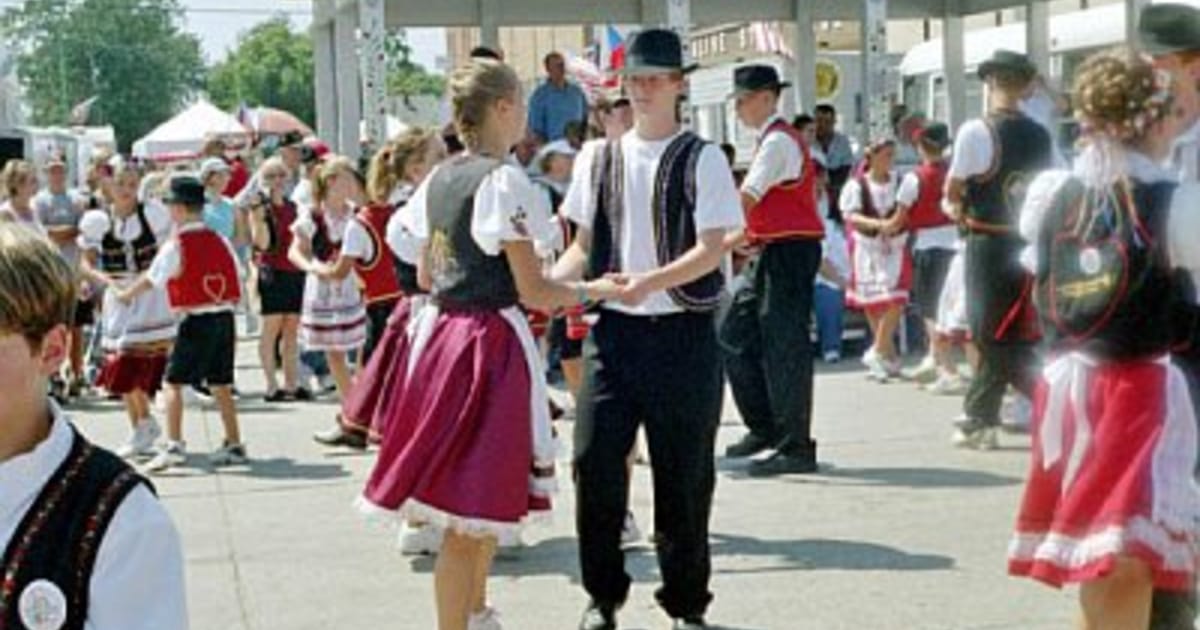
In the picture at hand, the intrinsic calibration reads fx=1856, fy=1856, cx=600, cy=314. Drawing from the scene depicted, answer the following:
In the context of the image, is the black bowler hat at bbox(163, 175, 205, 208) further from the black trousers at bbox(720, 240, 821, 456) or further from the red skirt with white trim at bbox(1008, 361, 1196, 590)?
the red skirt with white trim at bbox(1008, 361, 1196, 590)

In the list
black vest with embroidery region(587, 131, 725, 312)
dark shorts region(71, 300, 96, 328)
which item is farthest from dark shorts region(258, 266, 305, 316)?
black vest with embroidery region(587, 131, 725, 312)

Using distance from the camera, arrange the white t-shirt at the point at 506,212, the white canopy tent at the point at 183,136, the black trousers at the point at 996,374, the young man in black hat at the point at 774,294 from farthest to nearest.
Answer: the white canopy tent at the point at 183,136
the black trousers at the point at 996,374
the young man in black hat at the point at 774,294
the white t-shirt at the point at 506,212

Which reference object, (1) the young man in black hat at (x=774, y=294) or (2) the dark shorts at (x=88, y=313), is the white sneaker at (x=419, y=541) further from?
(2) the dark shorts at (x=88, y=313)

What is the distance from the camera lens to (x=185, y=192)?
9875mm

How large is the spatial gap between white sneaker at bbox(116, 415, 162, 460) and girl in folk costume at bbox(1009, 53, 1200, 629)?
6659mm

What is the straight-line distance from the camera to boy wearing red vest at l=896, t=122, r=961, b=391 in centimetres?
1242

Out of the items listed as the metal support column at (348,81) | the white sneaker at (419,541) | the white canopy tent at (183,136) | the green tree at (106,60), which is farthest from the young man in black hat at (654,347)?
the green tree at (106,60)

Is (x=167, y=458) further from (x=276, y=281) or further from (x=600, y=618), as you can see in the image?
(x=600, y=618)

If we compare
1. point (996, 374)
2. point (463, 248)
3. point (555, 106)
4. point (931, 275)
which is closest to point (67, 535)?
point (463, 248)

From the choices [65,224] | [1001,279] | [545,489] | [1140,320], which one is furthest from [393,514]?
[65,224]

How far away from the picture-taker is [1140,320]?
4492 mm

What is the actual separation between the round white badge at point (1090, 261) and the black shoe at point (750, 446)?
458 centimetres

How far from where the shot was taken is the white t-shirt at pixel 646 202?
570cm

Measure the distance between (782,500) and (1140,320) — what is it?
3899 mm
